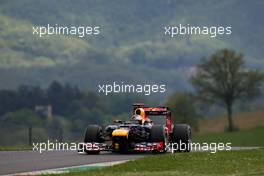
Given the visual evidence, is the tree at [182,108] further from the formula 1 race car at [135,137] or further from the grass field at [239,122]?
the formula 1 race car at [135,137]

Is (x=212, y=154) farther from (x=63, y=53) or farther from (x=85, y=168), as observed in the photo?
(x=63, y=53)

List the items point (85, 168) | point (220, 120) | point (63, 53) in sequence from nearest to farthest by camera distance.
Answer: point (85, 168)
point (220, 120)
point (63, 53)

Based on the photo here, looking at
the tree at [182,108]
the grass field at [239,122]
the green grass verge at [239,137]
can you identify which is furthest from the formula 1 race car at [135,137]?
the tree at [182,108]

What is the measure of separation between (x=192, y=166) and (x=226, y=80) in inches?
2937

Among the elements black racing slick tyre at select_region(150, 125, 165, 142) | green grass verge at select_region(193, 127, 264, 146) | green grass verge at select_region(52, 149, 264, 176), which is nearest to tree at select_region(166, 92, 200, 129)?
green grass verge at select_region(193, 127, 264, 146)

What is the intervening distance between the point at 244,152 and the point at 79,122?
7931 centimetres

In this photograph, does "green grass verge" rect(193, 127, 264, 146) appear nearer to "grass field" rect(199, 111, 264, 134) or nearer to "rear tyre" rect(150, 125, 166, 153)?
"grass field" rect(199, 111, 264, 134)

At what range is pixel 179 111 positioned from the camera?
10406cm

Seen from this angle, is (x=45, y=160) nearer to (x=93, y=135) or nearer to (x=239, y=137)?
(x=93, y=135)

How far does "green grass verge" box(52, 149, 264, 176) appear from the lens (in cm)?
2586

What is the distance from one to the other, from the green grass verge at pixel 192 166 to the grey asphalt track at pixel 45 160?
2463 millimetres

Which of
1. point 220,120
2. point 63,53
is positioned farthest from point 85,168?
point 63,53

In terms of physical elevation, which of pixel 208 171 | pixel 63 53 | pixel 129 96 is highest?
pixel 63 53

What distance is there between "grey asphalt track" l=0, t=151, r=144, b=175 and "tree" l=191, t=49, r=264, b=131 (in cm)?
6446
